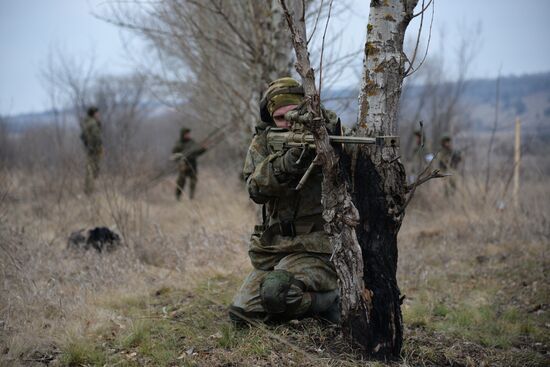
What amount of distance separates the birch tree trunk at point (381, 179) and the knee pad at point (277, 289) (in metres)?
0.48

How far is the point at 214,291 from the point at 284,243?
128 centimetres

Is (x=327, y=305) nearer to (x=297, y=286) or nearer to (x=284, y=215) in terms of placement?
(x=297, y=286)

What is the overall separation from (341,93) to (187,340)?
395 centimetres

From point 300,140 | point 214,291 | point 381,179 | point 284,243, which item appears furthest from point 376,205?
point 214,291

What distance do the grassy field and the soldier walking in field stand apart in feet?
0.53

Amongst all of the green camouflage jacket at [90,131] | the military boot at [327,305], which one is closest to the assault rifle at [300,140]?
the military boot at [327,305]

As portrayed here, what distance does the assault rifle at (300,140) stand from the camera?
2666 mm

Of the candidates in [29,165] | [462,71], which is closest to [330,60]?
[29,165]

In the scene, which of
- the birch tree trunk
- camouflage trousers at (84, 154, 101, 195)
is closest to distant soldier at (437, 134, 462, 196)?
camouflage trousers at (84, 154, 101, 195)

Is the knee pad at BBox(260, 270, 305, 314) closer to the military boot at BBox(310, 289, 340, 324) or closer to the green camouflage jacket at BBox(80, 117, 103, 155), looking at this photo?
the military boot at BBox(310, 289, 340, 324)

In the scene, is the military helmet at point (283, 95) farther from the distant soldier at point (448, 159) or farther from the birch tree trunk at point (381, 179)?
the distant soldier at point (448, 159)

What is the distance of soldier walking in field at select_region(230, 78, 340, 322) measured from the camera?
333 centimetres

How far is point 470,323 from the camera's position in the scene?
14.1 ft

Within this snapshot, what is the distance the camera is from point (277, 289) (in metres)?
3.29
